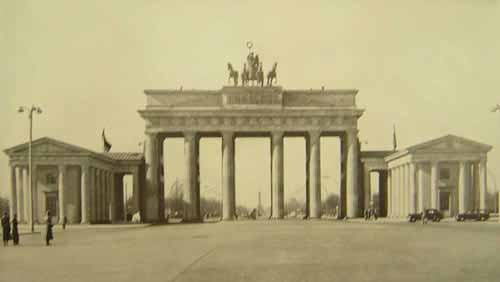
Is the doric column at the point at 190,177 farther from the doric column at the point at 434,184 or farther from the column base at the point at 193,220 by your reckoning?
the doric column at the point at 434,184

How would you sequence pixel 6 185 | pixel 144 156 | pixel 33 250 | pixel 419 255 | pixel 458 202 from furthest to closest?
1. pixel 144 156
2. pixel 458 202
3. pixel 6 185
4. pixel 33 250
5. pixel 419 255

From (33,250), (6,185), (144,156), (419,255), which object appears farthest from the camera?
(144,156)

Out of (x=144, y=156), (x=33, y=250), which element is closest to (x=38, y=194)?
(x=144, y=156)

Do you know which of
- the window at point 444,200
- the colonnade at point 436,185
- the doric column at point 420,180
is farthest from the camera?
the window at point 444,200

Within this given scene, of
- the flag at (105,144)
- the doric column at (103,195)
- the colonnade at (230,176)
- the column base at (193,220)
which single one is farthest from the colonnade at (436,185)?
the flag at (105,144)

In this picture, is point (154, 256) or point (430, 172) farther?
point (430, 172)

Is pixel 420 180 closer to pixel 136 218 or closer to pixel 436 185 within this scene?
pixel 436 185

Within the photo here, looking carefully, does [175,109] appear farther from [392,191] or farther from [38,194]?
[392,191]
